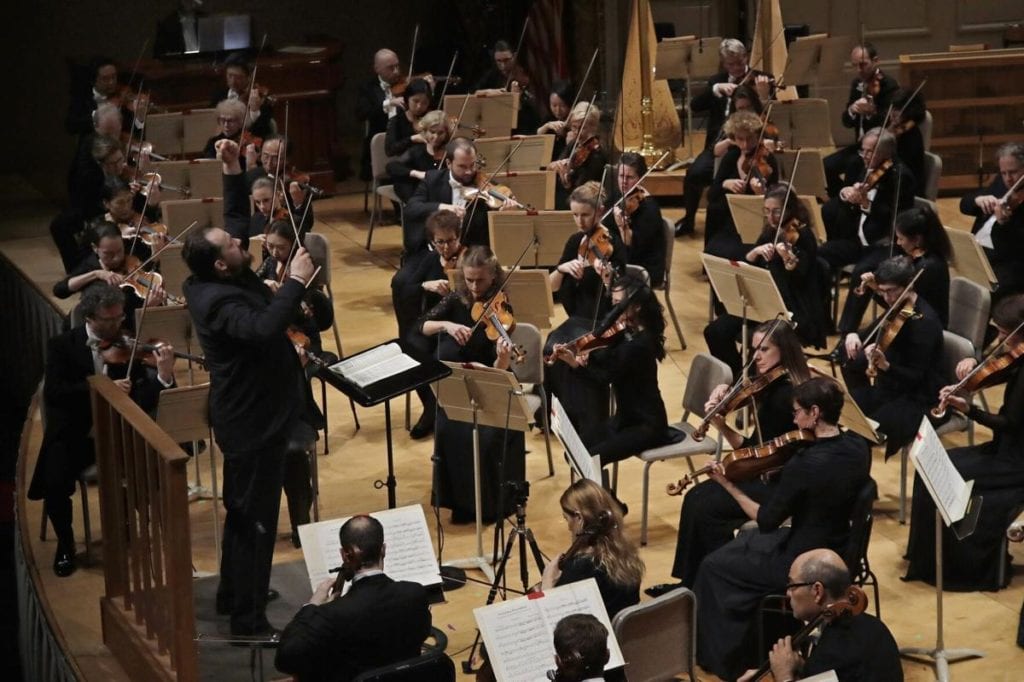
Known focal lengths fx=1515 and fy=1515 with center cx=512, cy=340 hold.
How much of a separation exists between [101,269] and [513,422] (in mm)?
2751

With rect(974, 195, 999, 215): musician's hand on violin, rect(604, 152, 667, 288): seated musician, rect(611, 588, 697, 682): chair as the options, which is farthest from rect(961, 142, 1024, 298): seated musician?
rect(611, 588, 697, 682): chair

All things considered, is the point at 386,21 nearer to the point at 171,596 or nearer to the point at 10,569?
the point at 10,569

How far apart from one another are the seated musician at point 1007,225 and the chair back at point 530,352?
101 inches

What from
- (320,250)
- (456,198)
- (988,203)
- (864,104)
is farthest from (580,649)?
(864,104)

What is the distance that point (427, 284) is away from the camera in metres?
7.53

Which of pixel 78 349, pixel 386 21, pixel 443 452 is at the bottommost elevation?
pixel 443 452

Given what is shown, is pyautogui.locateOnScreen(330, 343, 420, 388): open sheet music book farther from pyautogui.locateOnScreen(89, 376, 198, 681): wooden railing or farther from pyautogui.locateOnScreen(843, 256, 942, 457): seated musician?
pyautogui.locateOnScreen(843, 256, 942, 457): seated musician

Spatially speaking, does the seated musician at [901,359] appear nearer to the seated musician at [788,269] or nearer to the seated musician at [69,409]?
the seated musician at [788,269]

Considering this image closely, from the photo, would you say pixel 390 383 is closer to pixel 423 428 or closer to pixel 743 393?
pixel 743 393

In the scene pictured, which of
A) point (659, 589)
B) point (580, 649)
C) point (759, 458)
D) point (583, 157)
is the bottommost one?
point (659, 589)

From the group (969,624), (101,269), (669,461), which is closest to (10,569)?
(101,269)

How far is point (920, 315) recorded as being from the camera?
670cm

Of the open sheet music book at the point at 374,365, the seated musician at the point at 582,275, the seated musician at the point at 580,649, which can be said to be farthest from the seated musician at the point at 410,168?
the seated musician at the point at 580,649

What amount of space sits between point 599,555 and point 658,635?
13.7 inches
